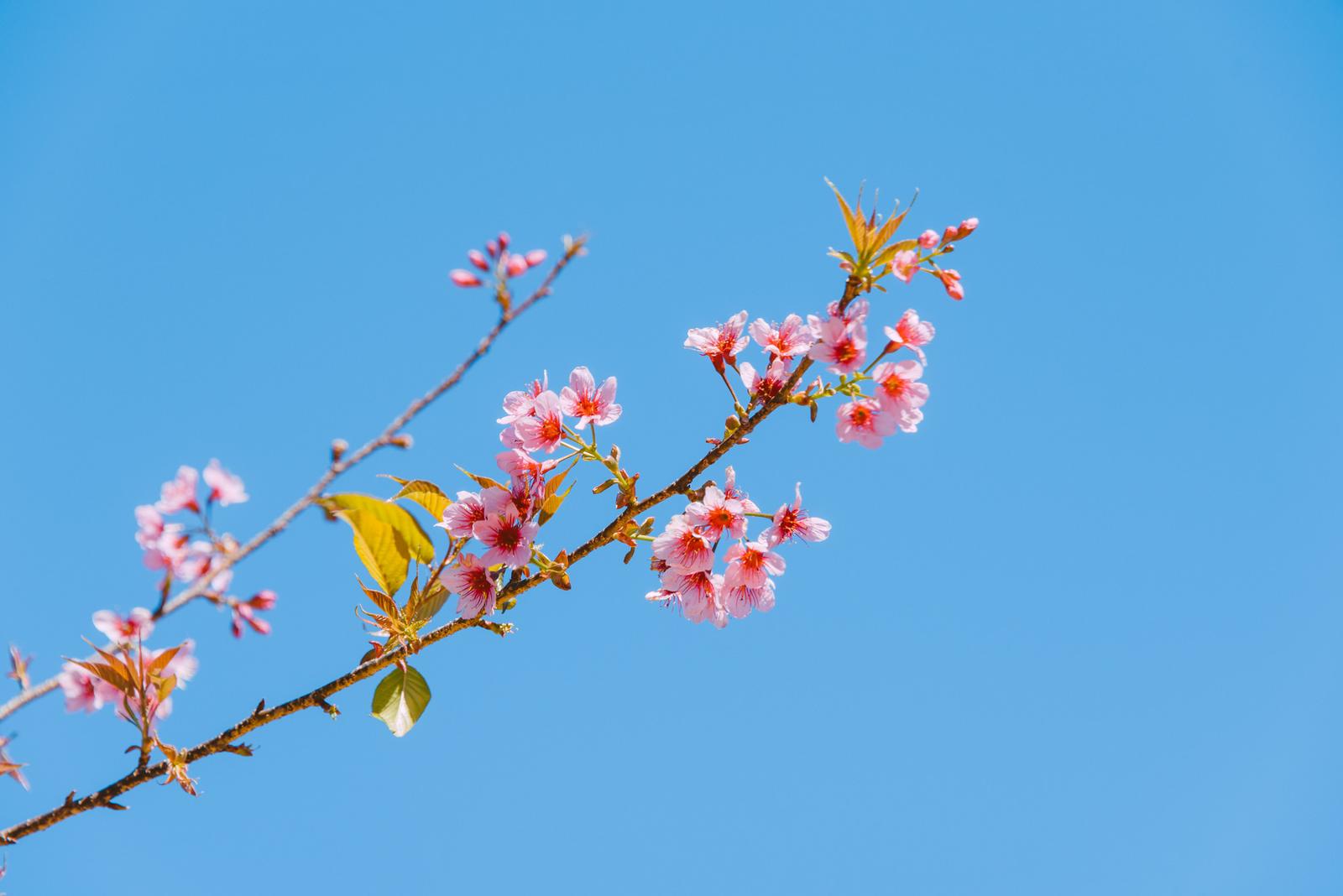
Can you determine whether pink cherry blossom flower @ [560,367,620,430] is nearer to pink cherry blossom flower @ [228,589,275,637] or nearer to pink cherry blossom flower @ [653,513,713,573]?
pink cherry blossom flower @ [653,513,713,573]

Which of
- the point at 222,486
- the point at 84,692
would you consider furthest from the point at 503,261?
the point at 84,692

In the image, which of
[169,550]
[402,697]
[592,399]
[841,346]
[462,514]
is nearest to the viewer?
[169,550]

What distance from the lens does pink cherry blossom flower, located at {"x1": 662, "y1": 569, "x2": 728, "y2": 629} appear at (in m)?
2.20

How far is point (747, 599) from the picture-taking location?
2.20 metres

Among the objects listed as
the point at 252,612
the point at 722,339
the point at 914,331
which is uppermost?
the point at 722,339

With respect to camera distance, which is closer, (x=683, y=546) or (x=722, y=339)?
(x=683, y=546)

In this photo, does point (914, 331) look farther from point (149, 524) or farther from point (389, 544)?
point (149, 524)

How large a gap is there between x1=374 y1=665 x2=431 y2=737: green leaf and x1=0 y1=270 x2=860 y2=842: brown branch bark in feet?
0.51

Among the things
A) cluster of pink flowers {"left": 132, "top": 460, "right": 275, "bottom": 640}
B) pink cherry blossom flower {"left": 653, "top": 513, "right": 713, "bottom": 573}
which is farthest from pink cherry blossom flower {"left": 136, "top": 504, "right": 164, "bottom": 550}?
pink cherry blossom flower {"left": 653, "top": 513, "right": 713, "bottom": 573}

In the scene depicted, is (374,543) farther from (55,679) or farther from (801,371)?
(801,371)

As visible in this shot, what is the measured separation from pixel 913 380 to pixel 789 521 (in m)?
0.51

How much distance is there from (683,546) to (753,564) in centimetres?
22

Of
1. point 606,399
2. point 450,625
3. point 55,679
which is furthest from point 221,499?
point 606,399

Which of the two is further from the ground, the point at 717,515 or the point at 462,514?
the point at 462,514
